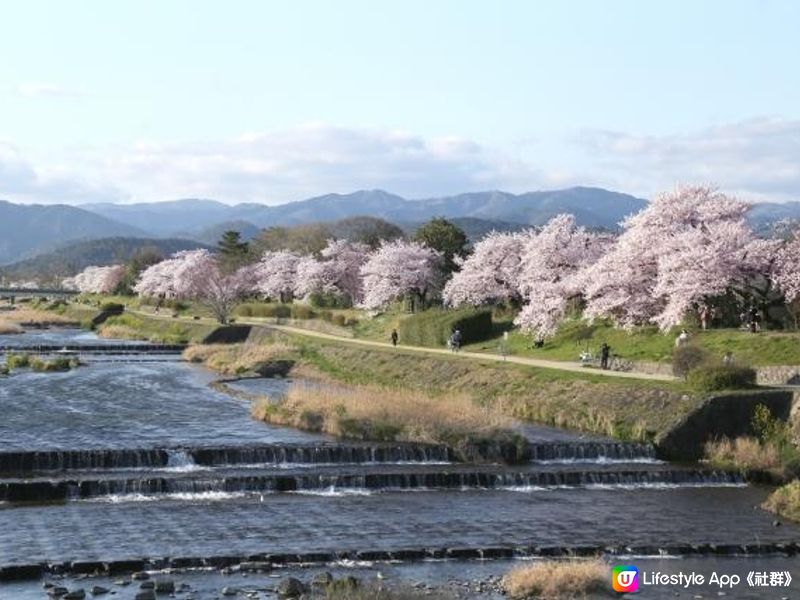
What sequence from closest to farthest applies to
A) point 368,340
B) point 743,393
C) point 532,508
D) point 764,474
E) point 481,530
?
point 481,530
point 532,508
point 764,474
point 743,393
point 368,340

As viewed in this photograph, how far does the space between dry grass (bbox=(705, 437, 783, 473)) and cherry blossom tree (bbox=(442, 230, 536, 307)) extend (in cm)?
4201

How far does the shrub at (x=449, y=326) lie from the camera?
7331 centimetres

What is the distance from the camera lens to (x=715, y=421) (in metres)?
41.3

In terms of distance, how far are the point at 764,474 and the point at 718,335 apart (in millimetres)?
18728

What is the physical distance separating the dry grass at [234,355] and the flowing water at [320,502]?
24661 mm

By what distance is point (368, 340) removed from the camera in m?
81.6

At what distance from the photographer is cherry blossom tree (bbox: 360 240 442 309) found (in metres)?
94.8

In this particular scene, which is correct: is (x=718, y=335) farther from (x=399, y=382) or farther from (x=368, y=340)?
(x=368, y=340)

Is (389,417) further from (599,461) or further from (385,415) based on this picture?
(599,461)

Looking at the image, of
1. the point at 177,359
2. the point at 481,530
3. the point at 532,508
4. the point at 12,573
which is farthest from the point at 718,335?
the point at 177,359

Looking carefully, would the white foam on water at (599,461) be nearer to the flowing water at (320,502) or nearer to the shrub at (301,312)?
the flowing water at (320,502)

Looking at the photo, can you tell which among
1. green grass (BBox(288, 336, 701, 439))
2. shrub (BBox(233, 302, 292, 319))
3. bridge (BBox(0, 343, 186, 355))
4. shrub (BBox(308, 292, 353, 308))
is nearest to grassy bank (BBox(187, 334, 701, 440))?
green grass (BBox(288, 336, 701, 439))

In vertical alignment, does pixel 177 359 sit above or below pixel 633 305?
below

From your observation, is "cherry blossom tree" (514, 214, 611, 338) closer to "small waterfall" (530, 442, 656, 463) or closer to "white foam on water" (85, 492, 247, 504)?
"small waterfall" (530, 442, 656, 463)
